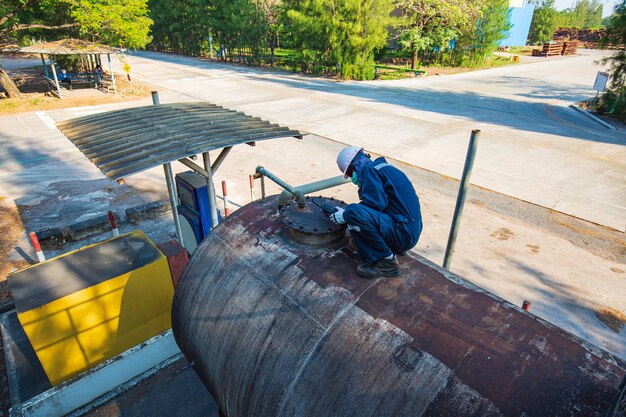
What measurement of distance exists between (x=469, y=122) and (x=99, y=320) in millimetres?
19360

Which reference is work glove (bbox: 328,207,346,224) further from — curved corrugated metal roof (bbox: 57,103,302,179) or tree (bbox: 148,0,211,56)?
tree (bbox: 148,0,211,56)

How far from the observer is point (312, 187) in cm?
472

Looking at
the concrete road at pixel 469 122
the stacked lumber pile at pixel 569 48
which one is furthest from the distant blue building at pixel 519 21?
the concrete road at pixel 469 122

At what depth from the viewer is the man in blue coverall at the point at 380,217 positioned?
320 cm

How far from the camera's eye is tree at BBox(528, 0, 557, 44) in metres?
67.2

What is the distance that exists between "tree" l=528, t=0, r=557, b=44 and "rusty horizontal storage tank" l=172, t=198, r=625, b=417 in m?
83.1

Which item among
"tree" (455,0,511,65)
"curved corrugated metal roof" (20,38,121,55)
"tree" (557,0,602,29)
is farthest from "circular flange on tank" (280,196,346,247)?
"tree" (557,0,602,29)

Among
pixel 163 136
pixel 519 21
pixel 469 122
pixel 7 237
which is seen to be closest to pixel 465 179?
pixel 163 136

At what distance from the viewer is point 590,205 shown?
36.9ft

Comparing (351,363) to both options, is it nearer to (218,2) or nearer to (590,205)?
(590,205)

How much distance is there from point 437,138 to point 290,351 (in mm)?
15855

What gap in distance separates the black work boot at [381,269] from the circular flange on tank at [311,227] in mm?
526

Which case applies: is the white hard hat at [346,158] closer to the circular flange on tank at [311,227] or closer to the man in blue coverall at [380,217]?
the man in blue coverall at [380,217]

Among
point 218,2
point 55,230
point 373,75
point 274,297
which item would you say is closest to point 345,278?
point 274,297
